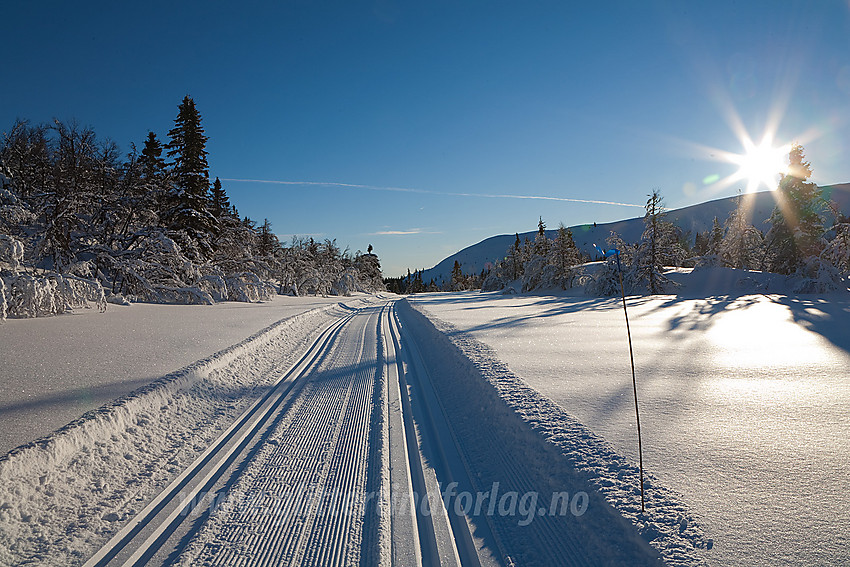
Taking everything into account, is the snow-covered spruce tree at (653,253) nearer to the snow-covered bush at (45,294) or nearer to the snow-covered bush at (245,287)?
the snow-covered bush at (245,287)

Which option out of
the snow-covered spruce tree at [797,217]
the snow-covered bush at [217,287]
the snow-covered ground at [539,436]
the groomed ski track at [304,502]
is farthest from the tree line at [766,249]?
the groomed ski track at [304,502]

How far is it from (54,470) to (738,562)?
5.88 meters

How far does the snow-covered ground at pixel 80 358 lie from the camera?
190 inches

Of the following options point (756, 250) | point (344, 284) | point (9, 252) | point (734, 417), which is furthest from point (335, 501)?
point (756, 250)

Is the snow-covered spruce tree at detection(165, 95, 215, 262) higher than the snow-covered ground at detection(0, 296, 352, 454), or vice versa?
the snow-covered spruce tree at detection(165, 95, 215, 262)

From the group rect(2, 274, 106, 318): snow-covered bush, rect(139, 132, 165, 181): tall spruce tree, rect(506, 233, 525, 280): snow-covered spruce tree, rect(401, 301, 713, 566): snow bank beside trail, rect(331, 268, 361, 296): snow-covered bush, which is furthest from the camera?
rect(506, 233, 525, 280): snow-covered spruce tree

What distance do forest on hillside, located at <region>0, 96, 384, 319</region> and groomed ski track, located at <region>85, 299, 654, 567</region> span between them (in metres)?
9.72

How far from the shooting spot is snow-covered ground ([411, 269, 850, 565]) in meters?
2.76

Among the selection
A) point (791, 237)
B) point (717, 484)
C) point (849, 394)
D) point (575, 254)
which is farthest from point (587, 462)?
point (575, 254)

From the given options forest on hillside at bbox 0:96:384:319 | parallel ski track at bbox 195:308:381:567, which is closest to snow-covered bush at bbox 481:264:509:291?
forest on hillside at bbox 0:96:384:319

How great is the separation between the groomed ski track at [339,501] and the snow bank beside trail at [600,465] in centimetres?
28

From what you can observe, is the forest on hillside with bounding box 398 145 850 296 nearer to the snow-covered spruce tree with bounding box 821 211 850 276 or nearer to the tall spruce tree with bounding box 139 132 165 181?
the snow-covered spruce tree with bounding box 821 211 850 276

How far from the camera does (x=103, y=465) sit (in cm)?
413

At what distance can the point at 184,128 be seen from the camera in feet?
87.1
